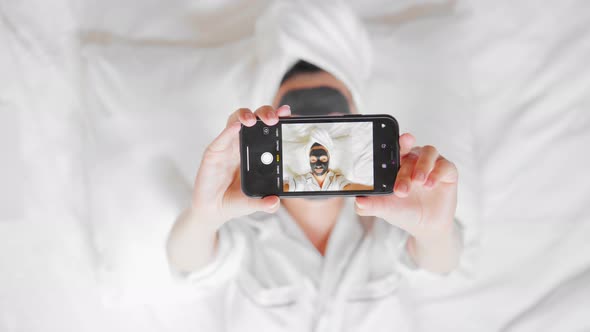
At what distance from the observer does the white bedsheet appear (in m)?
1.11

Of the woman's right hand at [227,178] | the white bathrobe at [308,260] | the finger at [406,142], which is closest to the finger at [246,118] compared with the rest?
the woman's right hand at [227,178]

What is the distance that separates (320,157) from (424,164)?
153mm

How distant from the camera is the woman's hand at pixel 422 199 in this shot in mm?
733

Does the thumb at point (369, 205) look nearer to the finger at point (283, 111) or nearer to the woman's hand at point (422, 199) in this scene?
the woman's hand at point (422, 199)

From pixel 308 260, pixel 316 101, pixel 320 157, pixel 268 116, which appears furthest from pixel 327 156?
pixel 308 260

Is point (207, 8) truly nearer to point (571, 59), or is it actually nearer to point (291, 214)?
point (291, 214)

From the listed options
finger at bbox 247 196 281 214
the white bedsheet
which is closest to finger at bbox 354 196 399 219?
finger at bbox 247 196 281 214

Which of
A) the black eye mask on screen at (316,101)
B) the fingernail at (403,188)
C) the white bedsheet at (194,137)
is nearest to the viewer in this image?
the fingernail at (403,188)

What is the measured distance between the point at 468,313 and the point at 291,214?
0.48 metres

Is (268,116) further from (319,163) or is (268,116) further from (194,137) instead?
(194,137)

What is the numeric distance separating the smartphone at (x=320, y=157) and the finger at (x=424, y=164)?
3 centimetres

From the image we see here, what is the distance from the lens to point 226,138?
739mm

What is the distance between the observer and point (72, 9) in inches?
45.9

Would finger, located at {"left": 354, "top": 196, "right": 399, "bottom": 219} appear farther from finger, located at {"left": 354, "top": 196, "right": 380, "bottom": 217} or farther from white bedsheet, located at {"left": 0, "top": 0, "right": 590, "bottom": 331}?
white bedsheet, located at {"left": 0, "top": 0, "right": 590, "bottom": 331}
